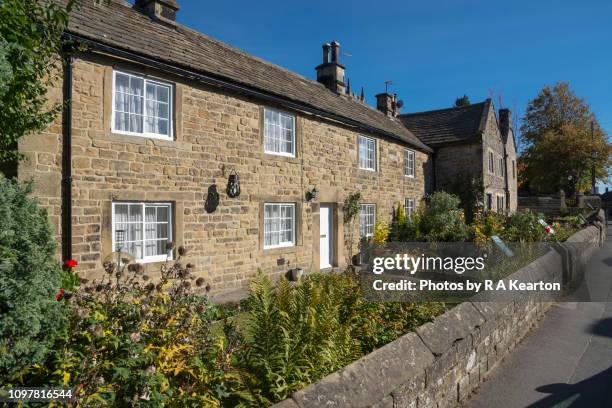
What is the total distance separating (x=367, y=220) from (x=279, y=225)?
5107 millimetres

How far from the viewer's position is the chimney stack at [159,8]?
10.9 m

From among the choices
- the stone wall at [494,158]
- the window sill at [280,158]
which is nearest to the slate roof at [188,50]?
the window sill at [280,158]

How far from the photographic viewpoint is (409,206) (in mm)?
18844

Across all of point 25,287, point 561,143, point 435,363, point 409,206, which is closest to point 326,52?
point 409,206

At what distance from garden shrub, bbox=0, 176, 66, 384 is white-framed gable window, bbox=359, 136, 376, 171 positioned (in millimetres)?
13029

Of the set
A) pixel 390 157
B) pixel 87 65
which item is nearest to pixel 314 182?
pixel 390 157

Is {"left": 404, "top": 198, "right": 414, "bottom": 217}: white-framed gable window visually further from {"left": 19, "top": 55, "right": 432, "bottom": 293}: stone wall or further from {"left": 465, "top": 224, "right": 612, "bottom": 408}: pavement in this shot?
{"left": 465, "top": 224, "right": 612, "bottom": 408}: pavement

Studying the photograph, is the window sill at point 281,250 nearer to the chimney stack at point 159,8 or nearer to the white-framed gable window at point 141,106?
the white-framed gable window at point 141,106

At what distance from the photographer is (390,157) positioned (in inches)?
677

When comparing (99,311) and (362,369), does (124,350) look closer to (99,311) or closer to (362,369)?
(99,311)

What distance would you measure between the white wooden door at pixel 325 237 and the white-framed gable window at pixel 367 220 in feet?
5.88

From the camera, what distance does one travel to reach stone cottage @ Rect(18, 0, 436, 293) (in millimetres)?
7141

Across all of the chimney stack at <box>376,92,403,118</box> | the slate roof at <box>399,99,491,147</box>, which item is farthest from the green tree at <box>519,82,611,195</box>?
the chimney stack at <box>376,92,403,118</box>

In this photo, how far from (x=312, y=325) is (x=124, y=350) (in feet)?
5.02
